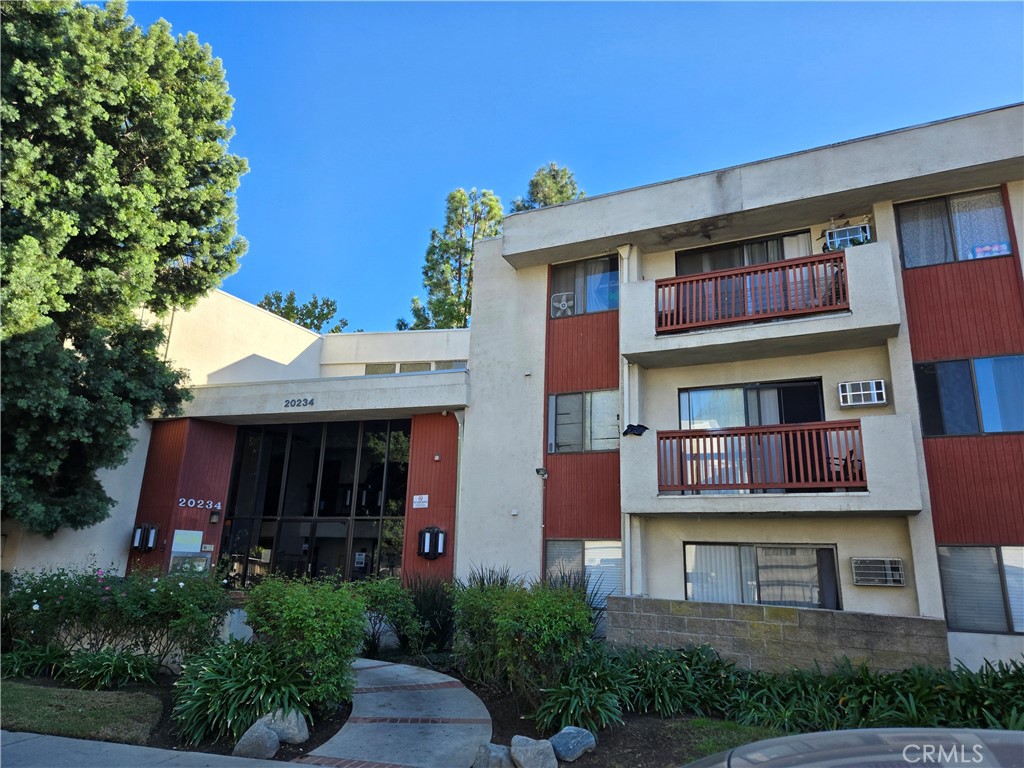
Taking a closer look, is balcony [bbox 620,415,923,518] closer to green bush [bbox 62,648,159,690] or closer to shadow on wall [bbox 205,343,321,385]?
green bush [bbox 62,648,159,690]

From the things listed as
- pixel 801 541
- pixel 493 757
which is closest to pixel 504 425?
pixel 801 541

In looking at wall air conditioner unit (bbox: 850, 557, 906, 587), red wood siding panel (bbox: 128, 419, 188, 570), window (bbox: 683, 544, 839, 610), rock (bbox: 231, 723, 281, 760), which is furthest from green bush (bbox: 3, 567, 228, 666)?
wall air conditioner unit (bbox: 850, 557, 906, 587)

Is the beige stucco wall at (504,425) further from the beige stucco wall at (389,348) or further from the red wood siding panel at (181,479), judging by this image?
the red wood siding panel at (181,479)

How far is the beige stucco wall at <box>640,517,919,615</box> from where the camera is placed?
1006 cm

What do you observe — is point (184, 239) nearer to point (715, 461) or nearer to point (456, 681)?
point (456, 681)

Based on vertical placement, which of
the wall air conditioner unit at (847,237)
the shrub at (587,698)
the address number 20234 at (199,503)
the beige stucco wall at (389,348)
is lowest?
the shrub at (587,698)

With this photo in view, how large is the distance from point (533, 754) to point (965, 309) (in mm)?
9429

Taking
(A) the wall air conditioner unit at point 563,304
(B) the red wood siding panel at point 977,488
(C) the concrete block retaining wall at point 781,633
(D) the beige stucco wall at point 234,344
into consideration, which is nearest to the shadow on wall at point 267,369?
(D) the beige stucco wall at point 234,344

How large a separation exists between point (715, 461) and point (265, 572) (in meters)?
11.5

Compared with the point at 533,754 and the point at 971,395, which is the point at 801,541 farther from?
the point at 533,754

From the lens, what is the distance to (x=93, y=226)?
12.8 meters

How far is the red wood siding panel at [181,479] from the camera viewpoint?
1590 centimetres

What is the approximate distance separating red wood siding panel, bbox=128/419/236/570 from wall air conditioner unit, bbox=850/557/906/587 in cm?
1422

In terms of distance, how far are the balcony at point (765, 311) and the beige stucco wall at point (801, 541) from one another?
9.61 ft
